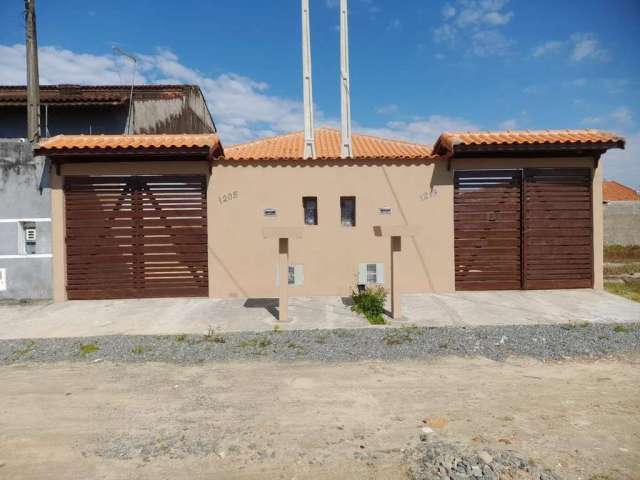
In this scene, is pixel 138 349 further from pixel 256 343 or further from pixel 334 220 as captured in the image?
pixel 334 220

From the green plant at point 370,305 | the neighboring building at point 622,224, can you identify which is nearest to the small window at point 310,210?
the green plant at point 370,305

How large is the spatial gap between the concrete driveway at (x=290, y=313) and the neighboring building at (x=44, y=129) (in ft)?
3.09

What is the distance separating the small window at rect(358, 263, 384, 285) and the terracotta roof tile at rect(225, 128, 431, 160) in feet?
18.5

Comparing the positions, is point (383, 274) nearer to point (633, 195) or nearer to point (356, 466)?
point (356, 466)

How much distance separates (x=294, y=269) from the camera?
28.2 ft

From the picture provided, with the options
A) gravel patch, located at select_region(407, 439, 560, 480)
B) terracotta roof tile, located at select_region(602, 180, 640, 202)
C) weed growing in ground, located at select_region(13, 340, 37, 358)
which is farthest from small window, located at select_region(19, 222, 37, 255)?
terracotta roof tile, located at select_region(602, 180, 640, 202)

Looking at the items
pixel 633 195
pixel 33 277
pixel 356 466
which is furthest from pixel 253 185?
pixel 633 195

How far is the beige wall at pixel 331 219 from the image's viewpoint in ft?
30.8

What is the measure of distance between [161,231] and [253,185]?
7.90 ft

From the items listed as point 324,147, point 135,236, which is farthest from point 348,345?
point 324,147

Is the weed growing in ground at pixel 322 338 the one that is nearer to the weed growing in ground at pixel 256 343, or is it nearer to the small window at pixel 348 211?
the weed growing in ground at pixel 256 343

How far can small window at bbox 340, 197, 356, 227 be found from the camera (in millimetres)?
9625

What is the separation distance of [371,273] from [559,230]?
4.76 meters

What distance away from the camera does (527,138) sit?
30.2ft
